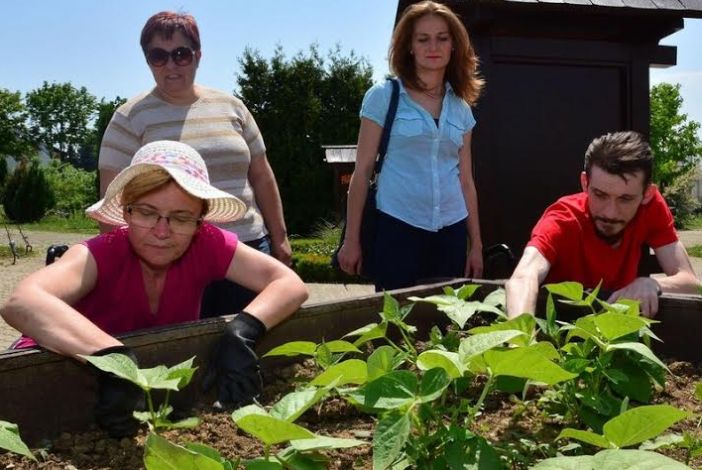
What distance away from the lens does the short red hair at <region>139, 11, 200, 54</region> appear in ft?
9.82

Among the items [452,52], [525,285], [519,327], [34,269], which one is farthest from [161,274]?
[34,269]

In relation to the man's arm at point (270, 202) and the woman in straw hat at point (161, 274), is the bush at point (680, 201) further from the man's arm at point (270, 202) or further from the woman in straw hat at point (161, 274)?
the woman in straw hat at point (161, 274)

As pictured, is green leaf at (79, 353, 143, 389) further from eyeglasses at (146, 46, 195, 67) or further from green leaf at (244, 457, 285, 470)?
eyeglasses at (146, 46, 195, 67)

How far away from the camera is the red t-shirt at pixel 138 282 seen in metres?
1.94

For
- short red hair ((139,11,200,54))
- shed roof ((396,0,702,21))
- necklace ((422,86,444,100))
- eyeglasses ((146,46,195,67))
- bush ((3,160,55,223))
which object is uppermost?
shed roof ((396,0,702,21))

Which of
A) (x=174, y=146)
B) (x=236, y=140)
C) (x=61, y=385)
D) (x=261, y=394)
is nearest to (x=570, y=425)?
(x=261, y=394)

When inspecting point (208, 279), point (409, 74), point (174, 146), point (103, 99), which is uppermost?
point (103, 99)

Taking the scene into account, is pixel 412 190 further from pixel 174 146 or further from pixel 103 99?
pixel 103 99

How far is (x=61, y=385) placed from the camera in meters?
1.48

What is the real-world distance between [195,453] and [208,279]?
1.23m

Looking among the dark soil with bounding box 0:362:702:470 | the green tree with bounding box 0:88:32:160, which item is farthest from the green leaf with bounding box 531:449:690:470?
the green tree with bounding box 0:88:32:160

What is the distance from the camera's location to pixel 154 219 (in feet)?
6.37

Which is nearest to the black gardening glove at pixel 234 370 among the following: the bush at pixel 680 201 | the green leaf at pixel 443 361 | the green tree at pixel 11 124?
the green leaf at pixel 443 361

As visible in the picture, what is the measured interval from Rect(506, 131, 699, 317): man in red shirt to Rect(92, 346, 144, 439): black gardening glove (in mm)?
1215
